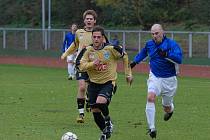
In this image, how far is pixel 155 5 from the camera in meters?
53.1

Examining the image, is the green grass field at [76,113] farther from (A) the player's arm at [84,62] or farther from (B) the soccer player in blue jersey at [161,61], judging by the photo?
(A) the player's arm at [84,62]

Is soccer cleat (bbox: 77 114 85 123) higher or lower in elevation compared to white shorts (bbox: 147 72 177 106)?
lower

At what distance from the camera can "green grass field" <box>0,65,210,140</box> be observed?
12.5 m

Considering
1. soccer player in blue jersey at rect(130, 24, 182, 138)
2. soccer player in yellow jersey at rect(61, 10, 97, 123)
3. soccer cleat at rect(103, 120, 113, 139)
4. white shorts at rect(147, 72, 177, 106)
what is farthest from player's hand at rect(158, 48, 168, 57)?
soccer player in yellow jersey at rect(61, 10, 97, 123)

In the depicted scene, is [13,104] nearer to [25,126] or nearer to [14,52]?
[25,126]

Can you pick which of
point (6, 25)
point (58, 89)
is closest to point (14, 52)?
point (6, 25)

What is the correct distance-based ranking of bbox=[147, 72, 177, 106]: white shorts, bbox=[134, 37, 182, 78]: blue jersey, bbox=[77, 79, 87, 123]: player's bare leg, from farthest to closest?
bbox=[77, 79, 87, 123]: player's bare leg → bbox=[147, 72, 177, 106]: white shorts → bbox=[134, 37, 182, 78]: blue jersey

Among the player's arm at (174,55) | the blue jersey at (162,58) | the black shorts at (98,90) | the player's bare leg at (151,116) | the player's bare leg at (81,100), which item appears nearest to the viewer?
the player's bare leg at (151,116)

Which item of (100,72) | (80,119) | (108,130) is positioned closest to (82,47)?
(80,119)

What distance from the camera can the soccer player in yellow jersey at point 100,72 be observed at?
38.5 ft

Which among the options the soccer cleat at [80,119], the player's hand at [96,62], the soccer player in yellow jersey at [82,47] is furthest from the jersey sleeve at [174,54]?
the soccer cleat at [80,119]

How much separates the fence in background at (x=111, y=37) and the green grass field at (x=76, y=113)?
11.5 metres

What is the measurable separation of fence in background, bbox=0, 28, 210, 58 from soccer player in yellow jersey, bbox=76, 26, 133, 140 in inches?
956

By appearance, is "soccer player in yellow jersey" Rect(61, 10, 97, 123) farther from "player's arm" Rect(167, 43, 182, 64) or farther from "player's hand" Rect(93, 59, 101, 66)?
"player's hand" Rect(93, 59, 101, 66)
